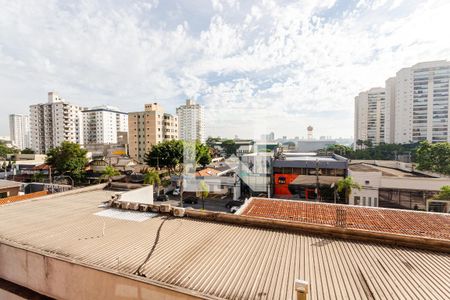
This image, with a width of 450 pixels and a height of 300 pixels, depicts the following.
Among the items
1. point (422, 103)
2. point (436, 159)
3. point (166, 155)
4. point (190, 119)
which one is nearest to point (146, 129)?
point (190, 119)

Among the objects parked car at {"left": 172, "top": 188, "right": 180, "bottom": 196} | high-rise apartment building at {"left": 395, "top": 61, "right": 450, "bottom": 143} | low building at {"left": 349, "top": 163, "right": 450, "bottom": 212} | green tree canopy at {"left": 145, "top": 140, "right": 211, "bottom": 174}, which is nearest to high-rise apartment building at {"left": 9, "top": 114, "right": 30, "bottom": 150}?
green tree canopy at {"left": 145, "top": 140, "right": 211, "bottom": 174}

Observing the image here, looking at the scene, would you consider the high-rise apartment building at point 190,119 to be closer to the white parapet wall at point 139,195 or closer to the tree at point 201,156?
the tree at point 201,156

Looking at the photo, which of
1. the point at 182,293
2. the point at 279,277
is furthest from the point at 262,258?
the point at 182,293

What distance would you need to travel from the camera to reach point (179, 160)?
33.4 metres

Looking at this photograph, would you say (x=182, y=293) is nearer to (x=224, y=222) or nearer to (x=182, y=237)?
(x=182, y=237)

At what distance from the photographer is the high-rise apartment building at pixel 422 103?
59.7m

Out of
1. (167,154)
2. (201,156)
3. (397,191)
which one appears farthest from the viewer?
(201,156)

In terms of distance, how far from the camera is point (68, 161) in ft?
104

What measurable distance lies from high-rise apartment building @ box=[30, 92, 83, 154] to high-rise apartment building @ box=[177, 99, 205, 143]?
122 feet

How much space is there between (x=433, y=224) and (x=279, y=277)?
30.3 ft

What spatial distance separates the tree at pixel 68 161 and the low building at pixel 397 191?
121 feet

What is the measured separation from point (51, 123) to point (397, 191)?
90.5m

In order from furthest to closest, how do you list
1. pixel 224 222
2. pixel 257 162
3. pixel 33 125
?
pixel 33 125 < pixel 257 162 < pixel 224 222

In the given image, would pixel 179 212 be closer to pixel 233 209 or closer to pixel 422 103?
pixel 233 209
